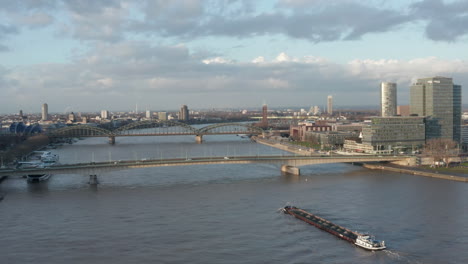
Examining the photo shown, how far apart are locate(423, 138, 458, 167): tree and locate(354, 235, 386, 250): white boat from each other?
60.3 ft

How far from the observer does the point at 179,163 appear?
1109 inches

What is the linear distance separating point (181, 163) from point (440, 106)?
2367cm

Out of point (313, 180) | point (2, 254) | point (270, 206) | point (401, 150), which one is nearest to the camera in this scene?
point (2, 254)

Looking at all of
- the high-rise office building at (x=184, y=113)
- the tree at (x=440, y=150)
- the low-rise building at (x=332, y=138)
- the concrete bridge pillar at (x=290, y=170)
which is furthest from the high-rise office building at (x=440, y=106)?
the high-rise office building at (x=184, y=113)

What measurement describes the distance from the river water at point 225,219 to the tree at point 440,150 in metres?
4.80

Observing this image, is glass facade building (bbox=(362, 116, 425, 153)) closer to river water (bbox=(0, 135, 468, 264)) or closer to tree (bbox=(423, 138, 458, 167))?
tree (bbox=(423, 138, 458, 167))

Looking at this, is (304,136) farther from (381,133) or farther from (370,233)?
(370,233)

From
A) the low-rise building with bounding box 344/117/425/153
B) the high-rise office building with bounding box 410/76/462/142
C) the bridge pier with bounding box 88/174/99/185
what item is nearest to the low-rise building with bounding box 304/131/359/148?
the high-rise office building with bounding box 410/76/462/142

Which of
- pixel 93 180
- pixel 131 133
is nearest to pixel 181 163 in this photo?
pixel 93 180

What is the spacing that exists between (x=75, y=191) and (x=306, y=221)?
11.9m

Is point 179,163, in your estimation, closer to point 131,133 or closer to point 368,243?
point 368,243

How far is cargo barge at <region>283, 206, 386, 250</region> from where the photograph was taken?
13.9m

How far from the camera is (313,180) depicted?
26547mm

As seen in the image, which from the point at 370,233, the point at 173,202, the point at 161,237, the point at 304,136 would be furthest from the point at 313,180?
the point at 304,136
